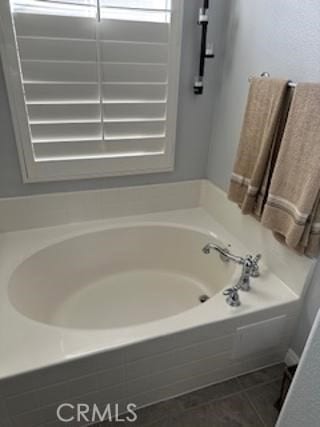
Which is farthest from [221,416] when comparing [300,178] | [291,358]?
[300,178]

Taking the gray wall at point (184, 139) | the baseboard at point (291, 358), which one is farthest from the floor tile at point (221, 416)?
the gray wall at point (184, 139)

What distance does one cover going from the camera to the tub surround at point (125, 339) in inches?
42.9

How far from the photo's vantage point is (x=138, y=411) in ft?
4.42

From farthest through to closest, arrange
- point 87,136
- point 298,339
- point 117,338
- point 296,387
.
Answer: point 87,136 → point 298,339 → point 117,338 → point 296,387

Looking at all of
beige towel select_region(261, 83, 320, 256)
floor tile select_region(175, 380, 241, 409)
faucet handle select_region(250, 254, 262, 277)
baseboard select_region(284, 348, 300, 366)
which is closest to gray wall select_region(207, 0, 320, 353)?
baseboard select_region(284, 348, 300, 366)

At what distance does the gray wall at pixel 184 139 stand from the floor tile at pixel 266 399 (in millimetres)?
1325

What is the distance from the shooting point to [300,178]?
1.18 meters

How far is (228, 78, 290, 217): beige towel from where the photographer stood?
1.26m

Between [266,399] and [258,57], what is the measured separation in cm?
168

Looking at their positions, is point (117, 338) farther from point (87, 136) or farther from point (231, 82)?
point (231, 82)

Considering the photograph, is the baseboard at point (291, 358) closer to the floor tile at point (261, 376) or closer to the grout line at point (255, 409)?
the floor tile at point (261, 376)

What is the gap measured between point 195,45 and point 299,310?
155 cm

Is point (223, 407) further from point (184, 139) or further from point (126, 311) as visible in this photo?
point (184, 139)

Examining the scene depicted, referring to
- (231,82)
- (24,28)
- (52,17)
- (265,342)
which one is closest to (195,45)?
(231,82)
